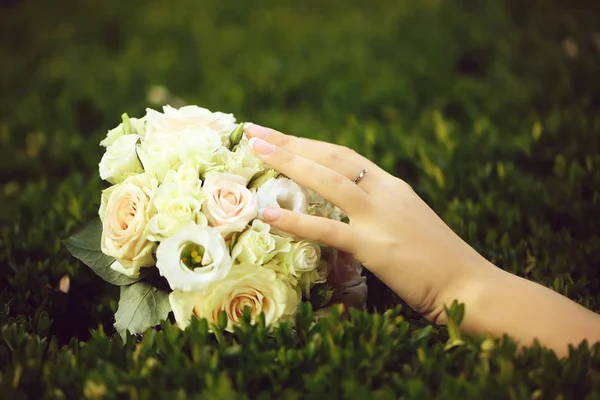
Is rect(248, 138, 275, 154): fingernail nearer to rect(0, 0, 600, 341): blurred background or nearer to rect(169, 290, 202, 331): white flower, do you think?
rect(169, 290, 202, 331): white flower

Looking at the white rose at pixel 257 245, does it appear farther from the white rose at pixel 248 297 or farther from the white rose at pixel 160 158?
the white rose at pixel 160 158

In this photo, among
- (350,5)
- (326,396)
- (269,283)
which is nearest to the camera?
(326,396)

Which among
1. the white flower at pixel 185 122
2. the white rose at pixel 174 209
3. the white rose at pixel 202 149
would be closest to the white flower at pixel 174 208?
the white rose at pixel 174 209

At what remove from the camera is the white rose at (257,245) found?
222 cm

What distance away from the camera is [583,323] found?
227cm

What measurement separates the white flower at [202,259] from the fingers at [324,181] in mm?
372

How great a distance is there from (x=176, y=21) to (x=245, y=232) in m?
5.83

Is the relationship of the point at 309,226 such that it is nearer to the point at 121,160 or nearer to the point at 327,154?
the point at 327,154

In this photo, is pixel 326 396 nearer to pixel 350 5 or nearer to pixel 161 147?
pixel 161 147

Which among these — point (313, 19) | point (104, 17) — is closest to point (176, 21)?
point (104, 17)

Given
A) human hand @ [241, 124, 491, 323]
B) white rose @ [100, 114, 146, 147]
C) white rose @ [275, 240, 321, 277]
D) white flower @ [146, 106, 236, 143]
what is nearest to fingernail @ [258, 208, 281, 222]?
human hand @ [241, 124, 491, 323]

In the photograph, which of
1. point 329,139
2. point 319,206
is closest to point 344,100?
point 329,139

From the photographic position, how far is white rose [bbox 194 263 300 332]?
2223mm

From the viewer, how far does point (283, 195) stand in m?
2.37
